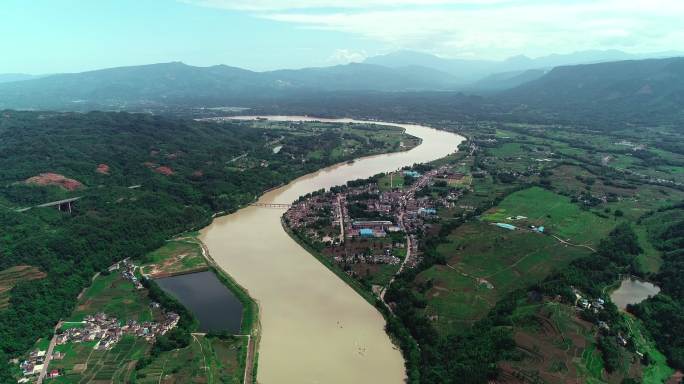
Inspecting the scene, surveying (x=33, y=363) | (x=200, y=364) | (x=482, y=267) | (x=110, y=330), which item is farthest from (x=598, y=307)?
(x=33, y=363)

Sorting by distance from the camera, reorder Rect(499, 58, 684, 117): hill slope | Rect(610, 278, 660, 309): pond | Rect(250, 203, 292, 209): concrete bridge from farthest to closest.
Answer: Rect(499, 58, 684, 117): hill slope
Rect(250, 203, 292, 209): concrete bridge
Rect(610, 278, 660, 309): pond

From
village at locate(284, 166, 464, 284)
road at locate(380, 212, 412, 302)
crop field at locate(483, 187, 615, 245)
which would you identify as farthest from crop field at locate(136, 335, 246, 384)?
crop field at locate(483, 187, 615, 245)

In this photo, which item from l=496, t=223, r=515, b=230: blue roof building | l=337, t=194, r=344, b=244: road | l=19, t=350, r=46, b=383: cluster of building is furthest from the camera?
l=496, t=223, r=515, b=230: blue roof building

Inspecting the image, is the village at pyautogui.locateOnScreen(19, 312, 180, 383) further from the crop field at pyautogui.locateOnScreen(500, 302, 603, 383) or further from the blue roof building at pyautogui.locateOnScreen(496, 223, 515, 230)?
the blue roof building at pyautogui.locateOnScreen(496, 223, 515, 230)

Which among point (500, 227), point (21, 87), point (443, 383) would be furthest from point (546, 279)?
point (21, 87)

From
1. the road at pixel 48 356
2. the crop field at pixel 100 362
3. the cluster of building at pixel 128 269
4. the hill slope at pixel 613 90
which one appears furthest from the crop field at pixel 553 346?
the hill slope at pixel 613 90

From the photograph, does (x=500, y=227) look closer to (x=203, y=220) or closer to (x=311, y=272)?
(x=311, y=272)

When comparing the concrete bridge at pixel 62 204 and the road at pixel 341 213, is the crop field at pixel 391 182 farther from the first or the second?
the concrete bridge at pixel 62 204
